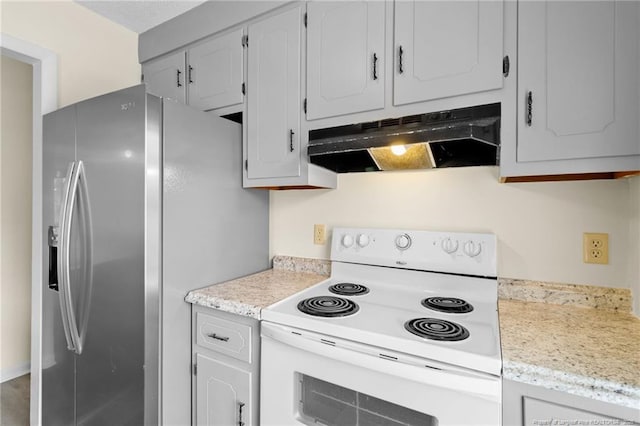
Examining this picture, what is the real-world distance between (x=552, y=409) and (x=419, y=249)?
806 mm

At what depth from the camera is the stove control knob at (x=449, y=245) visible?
1445 mm

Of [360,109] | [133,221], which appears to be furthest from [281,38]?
[133,221]

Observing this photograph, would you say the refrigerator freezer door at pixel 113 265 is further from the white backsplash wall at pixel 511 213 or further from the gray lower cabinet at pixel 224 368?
the white backsplash wall at pixel 511 213

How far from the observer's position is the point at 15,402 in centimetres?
219

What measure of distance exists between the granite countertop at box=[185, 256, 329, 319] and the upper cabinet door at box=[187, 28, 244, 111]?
1014 mm

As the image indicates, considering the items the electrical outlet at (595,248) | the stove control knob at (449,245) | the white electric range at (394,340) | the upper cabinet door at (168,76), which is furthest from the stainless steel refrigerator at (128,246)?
the electrical outlet at (595,248)

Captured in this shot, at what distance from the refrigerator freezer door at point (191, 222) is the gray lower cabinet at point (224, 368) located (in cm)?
7

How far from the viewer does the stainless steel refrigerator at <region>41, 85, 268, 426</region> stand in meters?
1.29

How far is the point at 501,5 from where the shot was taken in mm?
1129

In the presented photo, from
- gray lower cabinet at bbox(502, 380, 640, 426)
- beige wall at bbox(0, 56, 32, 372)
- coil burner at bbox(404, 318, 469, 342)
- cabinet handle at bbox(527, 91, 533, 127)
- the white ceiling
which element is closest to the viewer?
gray lower cabinet at bbox(502, 380, 640, 426)

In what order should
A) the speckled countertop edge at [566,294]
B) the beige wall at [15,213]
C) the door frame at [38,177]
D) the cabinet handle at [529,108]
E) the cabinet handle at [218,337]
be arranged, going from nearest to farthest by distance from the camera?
1. the cabinet handle at [529,108]
2. the speckled countertop edge at [566,294]
3. the cabinet handle at [218,337]
4. the door frame at [38,177]
5. the beige wall at [15,213]

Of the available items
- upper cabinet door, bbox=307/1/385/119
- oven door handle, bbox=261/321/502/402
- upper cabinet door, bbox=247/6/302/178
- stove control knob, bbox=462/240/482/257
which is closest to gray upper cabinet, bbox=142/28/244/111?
upper cabinet door, bbox=247/6/302/178

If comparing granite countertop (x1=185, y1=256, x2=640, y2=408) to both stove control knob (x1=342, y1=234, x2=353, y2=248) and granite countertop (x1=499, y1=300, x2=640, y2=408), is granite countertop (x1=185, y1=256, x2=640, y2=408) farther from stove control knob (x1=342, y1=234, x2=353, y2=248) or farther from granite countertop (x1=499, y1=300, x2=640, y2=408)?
stove control knob (x1=342, y1=234, x2=353, y2=248)

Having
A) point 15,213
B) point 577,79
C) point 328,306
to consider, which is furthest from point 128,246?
point 15,213
